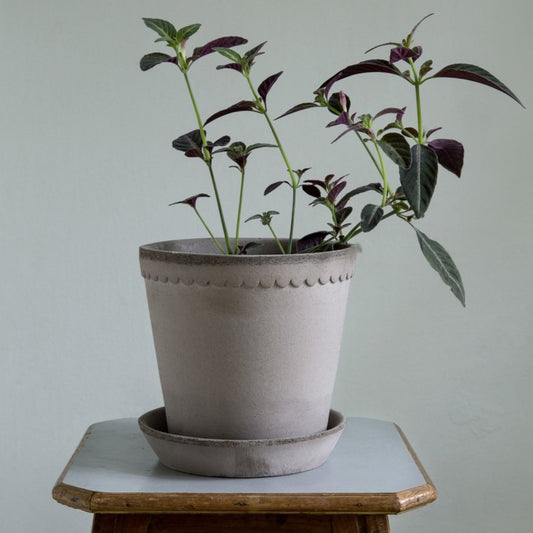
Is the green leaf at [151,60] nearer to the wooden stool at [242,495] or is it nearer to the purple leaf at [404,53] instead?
the purple leaf at [404,53]

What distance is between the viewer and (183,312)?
96cm

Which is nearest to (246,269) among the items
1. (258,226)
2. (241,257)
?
(241,257)

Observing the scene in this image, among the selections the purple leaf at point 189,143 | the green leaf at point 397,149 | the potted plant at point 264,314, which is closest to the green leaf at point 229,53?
the potted plant at point 264,314

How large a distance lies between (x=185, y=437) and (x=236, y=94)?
3.72 ft

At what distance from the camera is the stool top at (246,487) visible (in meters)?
0.89

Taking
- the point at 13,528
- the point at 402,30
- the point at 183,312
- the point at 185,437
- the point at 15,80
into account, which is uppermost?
the point at 402,30

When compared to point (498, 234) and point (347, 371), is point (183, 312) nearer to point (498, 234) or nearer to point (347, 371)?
point (347, 371)

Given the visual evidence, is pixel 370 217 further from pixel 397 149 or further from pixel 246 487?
pixel 246 487

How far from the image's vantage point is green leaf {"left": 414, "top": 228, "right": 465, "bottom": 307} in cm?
95

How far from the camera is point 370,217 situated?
949 millimetres

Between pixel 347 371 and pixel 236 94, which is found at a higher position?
pixel 236 94

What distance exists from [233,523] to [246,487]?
6 cm

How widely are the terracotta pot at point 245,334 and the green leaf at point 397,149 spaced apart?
5.3 inches

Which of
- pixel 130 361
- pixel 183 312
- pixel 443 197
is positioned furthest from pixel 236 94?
pixel 183 312
